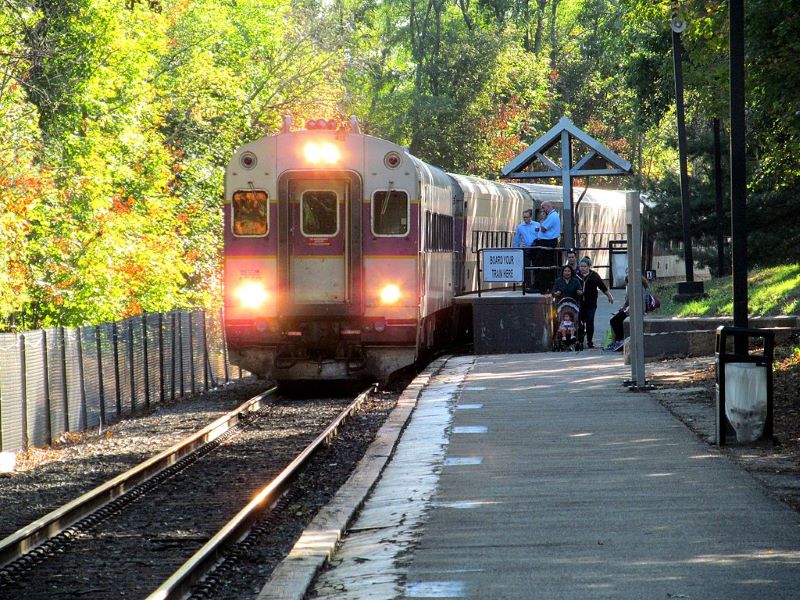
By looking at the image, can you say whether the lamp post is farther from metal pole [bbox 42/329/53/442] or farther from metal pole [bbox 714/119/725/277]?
metal pole [bbox 42/329/53/442]

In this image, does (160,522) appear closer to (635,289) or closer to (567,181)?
(635,289)

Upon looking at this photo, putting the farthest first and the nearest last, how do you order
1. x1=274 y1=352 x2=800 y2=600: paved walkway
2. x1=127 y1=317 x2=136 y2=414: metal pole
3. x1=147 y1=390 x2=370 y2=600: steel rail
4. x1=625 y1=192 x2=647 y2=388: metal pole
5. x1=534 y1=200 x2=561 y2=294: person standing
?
x1=534 y1=200 x2=561 y2=294: person standing < x1=127 y1=317 x2=136 y2=414: metal pole < x1=625 y1=192 x2=647 y2=388: metal pole < x1=147 y1=390 x2=370 y2=600: steel rail < x1=274 y1=352 x2=800 y2=600: paved walkway

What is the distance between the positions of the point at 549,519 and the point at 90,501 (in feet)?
12.5

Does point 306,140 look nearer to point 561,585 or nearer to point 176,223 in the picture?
point 561,585

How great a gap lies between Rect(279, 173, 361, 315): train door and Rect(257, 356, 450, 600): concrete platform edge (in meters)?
4.87

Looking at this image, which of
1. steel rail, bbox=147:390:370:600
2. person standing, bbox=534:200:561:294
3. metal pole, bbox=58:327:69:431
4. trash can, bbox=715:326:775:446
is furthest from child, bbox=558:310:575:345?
trash can, bbox=715:326:775:446

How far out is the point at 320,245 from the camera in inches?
746

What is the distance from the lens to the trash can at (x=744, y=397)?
38.2 ft

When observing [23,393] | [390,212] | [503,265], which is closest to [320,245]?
[390,212]

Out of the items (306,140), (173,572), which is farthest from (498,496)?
(306,140)

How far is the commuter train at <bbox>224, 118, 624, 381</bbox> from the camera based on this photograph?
1888cm

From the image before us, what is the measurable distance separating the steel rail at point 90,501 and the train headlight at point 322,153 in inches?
179

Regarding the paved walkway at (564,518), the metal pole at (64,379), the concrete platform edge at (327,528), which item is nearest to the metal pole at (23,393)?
the metal pole at (64,379)

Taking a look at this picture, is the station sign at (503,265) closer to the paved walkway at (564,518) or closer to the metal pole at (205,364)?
the metal pole at (205,364)
